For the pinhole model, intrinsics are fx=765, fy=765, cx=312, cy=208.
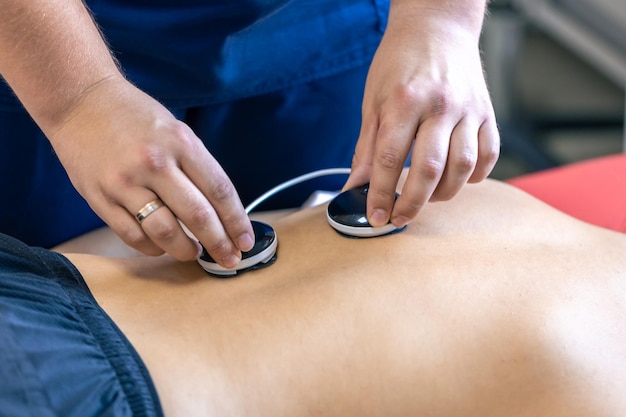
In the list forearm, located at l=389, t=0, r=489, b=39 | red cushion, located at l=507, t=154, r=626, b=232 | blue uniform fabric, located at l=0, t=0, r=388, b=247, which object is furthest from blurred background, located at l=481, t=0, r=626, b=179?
forearm, located at l=389, t=0, r=489, b=39

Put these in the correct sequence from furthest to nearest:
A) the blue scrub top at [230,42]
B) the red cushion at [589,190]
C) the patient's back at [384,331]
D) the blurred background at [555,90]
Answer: the blurred background at [555,90] < the red cushion at [589,190] < the blue scrub top at [230,42] < the patient's back at [384,331]

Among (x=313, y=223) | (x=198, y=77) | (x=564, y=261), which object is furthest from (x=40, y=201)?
(x=564, y=261)

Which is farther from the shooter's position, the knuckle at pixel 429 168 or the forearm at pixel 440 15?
the forearm at pixel 440 15

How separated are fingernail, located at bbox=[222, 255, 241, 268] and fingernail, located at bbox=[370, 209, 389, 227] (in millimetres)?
166

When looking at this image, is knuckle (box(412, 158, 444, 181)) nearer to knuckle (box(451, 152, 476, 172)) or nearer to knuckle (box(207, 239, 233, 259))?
knuckle (box(451, 152, 476, 172))

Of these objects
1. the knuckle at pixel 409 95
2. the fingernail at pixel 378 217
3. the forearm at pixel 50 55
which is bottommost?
the fingernail at pixel 378 217

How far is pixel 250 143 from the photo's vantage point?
1.30 metres

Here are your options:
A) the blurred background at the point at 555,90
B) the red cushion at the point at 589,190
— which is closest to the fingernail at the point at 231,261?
the red cushion at the point at 589,190

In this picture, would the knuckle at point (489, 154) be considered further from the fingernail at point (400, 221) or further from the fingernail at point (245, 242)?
the fingernail at point (245, 242)

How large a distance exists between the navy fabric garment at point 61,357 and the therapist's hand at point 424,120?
0.34m

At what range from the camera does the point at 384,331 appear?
85cm

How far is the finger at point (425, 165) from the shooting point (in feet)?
2.90

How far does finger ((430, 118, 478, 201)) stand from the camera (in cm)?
90

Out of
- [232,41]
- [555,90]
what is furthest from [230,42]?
[555,90]
